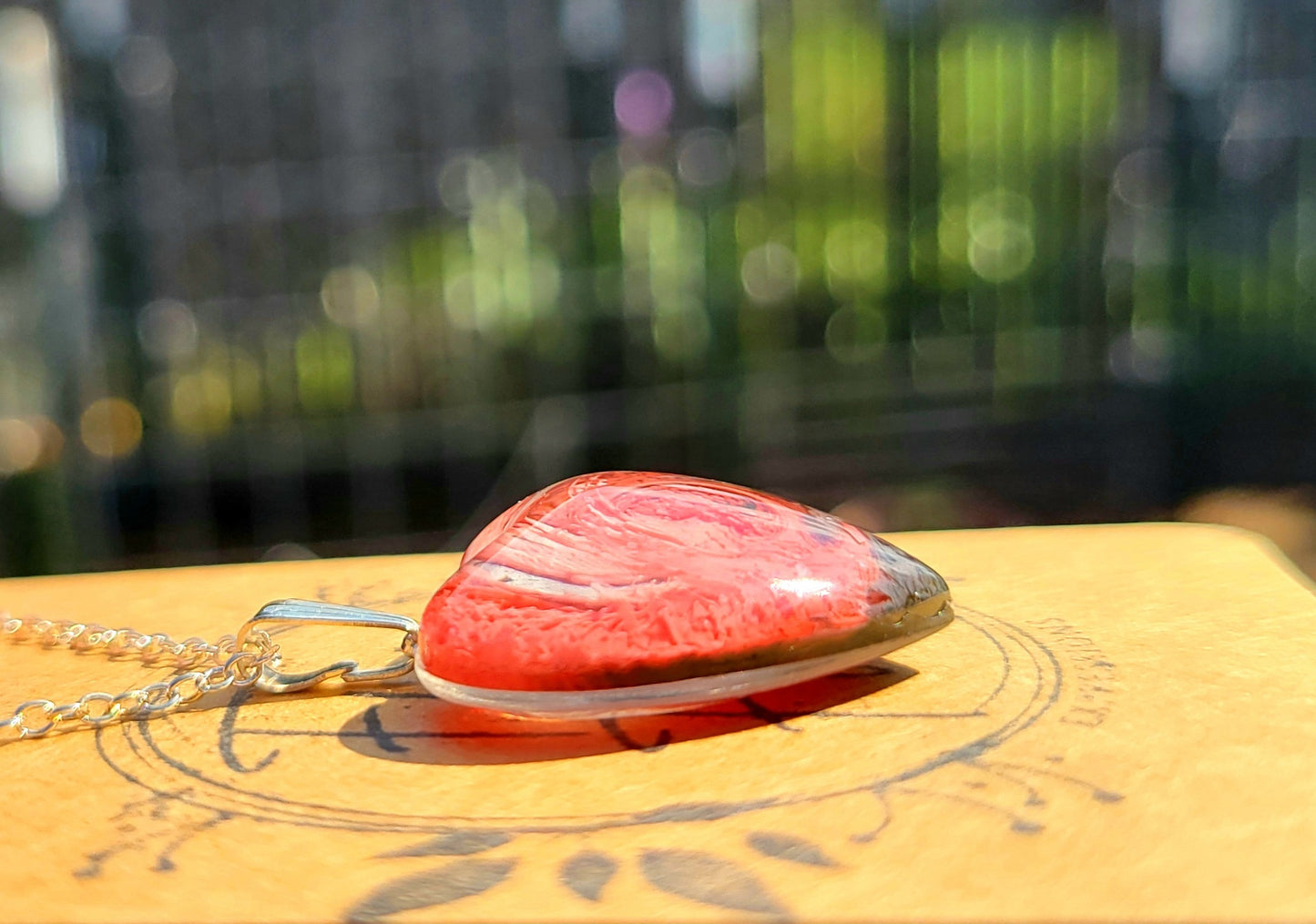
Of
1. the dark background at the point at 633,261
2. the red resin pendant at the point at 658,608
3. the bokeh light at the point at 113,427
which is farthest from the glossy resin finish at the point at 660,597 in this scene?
the bokeh light at the point at 113,427

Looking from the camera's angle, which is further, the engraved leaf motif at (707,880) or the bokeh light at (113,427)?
the bokeh light at (113,427)

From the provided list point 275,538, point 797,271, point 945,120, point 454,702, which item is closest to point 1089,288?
point 945,120

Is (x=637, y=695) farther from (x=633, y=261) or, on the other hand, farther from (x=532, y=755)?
(x=633, y=261)

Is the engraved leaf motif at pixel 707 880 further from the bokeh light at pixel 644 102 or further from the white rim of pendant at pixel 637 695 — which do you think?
the bokeh light at pixel 644 102

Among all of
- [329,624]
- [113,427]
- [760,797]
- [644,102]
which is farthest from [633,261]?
[760,797]

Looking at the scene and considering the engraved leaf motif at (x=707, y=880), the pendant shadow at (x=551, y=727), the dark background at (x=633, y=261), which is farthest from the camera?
the dark background at (x=633, y=261)
